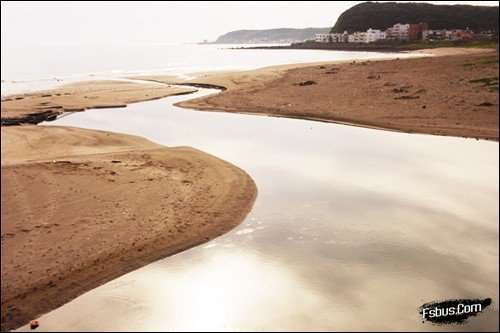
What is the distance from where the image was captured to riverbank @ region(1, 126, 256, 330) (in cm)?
1214

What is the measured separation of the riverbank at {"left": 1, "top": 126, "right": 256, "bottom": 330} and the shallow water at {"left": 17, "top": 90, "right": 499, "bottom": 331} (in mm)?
707

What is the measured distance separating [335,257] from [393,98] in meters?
26.3

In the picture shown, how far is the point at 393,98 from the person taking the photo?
3653cm

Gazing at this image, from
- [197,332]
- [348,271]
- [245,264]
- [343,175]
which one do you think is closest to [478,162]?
[343,175]

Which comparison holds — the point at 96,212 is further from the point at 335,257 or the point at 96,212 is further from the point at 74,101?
the point at 74,101

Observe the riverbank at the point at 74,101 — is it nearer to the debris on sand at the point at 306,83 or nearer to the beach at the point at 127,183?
the beach at the point at 127,183

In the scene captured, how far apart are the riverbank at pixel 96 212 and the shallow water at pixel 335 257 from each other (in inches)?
27.8

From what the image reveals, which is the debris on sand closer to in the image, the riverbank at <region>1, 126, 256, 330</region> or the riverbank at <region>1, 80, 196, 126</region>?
the riverbank at <region>1, 80, 196, 126</region>

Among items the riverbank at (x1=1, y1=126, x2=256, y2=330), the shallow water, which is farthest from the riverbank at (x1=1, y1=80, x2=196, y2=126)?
the shallow water

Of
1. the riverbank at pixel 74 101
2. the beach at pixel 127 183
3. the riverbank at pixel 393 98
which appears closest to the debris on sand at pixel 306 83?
the riverbank at pixel 393 98

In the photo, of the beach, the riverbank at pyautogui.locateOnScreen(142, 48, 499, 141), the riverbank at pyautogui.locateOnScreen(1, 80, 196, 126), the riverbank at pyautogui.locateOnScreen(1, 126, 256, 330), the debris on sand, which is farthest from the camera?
the debris on sand

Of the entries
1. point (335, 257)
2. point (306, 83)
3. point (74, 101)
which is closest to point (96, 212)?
point (335, 257)

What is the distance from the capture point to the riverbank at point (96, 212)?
12141mm

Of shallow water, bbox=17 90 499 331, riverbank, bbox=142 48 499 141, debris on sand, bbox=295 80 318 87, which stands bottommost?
shallow water, bbox=17 90 499 331
